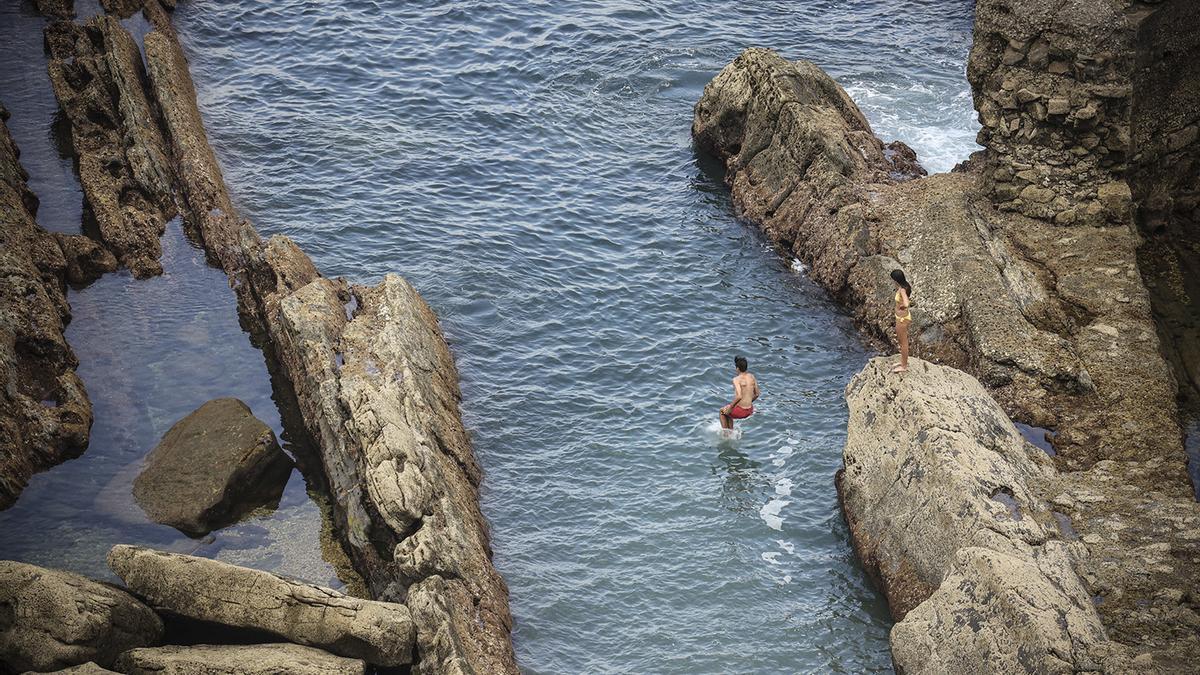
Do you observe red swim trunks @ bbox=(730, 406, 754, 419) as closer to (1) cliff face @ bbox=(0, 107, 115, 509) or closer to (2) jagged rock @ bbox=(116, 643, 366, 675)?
(2) jagged rock @ bbox=(116, 643, 366, 675)

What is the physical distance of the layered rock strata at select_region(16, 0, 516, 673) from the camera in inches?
641

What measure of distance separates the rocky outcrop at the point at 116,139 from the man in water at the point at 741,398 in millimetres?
14589

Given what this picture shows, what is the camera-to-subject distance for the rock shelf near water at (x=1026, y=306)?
1476 centimetres

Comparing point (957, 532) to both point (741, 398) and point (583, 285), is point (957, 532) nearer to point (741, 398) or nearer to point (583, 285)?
point (741, 398)

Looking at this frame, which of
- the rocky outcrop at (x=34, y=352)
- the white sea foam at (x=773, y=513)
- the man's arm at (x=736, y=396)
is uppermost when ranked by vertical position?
the rocky outcrop at (x=34, y=352)

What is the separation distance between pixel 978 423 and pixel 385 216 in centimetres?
1769

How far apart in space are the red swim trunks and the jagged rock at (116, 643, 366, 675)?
32.8ft

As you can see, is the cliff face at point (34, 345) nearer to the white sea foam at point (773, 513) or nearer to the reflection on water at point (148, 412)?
the reflection on water at point (148, 412)

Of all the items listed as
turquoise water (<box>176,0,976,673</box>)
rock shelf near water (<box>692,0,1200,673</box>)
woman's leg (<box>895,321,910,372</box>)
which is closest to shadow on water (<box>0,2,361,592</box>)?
turquoise water (<box>176,0,976,673</box>)

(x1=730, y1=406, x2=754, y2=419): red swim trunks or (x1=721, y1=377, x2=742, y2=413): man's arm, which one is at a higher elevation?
(x1=721, y1=377, x2=742, y2=413): man's arm

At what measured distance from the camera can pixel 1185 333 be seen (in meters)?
21.3

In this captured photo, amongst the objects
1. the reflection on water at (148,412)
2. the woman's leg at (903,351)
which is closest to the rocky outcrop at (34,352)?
the reflection on water at (148,412)

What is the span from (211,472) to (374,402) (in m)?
3.77

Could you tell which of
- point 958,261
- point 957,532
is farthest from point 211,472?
point 958,261
